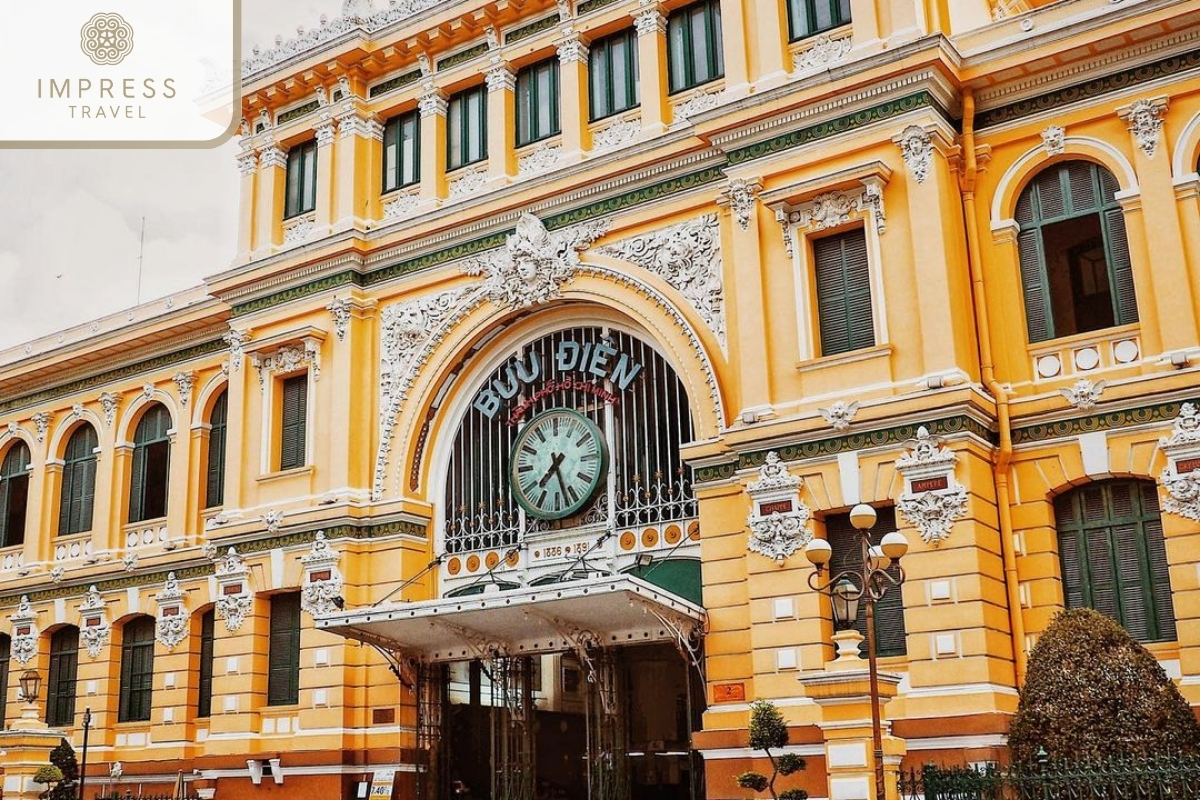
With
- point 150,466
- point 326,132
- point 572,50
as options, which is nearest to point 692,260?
point 572,50

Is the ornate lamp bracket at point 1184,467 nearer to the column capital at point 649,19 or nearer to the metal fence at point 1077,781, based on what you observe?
the metal fence at point 1077,781

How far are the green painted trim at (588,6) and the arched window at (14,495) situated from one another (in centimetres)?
1990

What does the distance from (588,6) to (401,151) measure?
5284 mm

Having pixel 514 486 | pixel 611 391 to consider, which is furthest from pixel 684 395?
pixel 514 486

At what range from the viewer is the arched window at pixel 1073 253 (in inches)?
834

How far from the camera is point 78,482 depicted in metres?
35.0

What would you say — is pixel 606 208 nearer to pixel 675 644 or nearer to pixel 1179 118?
pixel 675 644

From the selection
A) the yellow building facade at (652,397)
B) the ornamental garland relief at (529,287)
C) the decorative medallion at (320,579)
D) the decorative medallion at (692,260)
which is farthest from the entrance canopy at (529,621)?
the decorative medallion at (692,260)

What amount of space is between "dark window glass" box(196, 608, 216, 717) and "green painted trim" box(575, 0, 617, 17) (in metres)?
15.2

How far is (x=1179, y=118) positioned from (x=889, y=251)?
188 inches

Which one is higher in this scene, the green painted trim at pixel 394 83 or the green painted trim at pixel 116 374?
the green painted trim at pixel 394 83

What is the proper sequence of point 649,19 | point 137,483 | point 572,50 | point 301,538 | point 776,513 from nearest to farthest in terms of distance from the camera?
point 776,513 < point 649,19 < point 572,50 < point 301,538 < point 137,483

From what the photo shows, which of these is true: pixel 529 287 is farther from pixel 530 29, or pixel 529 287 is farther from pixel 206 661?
pixel 206 661

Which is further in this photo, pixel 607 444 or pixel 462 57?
pixel 462 57
